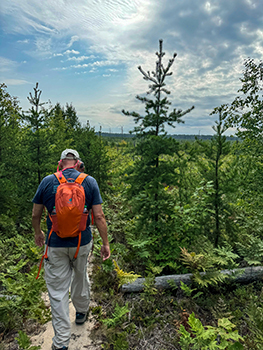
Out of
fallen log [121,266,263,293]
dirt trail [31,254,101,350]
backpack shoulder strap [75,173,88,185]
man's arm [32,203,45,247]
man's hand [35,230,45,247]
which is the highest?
backpack shoulder strap [75,173,88,185]

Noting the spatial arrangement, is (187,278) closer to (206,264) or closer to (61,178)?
(206,264)

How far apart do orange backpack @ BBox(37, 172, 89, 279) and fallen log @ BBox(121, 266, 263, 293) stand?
2047 millimetres

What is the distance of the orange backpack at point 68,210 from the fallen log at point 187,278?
2.05 meters

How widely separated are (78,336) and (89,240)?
155 cm

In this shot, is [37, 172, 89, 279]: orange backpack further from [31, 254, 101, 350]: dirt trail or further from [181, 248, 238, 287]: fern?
[181, 248, 238, 287]: fern

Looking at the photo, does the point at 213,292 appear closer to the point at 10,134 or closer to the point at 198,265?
the point at 198,265

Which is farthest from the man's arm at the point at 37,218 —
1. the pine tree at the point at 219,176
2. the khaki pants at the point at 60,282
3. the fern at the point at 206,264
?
the pine tree at the point at 219,176

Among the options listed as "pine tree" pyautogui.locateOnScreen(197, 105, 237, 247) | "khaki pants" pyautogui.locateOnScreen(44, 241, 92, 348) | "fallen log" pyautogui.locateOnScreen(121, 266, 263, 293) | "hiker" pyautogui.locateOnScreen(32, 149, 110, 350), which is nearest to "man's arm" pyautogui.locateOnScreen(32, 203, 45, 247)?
"hiker" pyautogui.locateOnScreen(32, 149, 110, 350)

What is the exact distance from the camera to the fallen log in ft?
13.5

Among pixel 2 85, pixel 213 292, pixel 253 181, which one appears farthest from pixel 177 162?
pixel 2 85

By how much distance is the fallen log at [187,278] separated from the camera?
4.12m

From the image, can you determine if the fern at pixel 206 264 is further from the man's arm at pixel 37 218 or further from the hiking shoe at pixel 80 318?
the man's arm at pixel 37 218

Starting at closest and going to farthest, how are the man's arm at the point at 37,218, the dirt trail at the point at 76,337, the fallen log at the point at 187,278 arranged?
1. the man's arm at the point at 37,218
2. the dirt trail at the point at 76,337
3. the fallen log at the point at 187,278

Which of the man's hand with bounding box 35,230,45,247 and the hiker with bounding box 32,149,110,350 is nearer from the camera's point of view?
the hiker with bounding box 32,149,110,350
